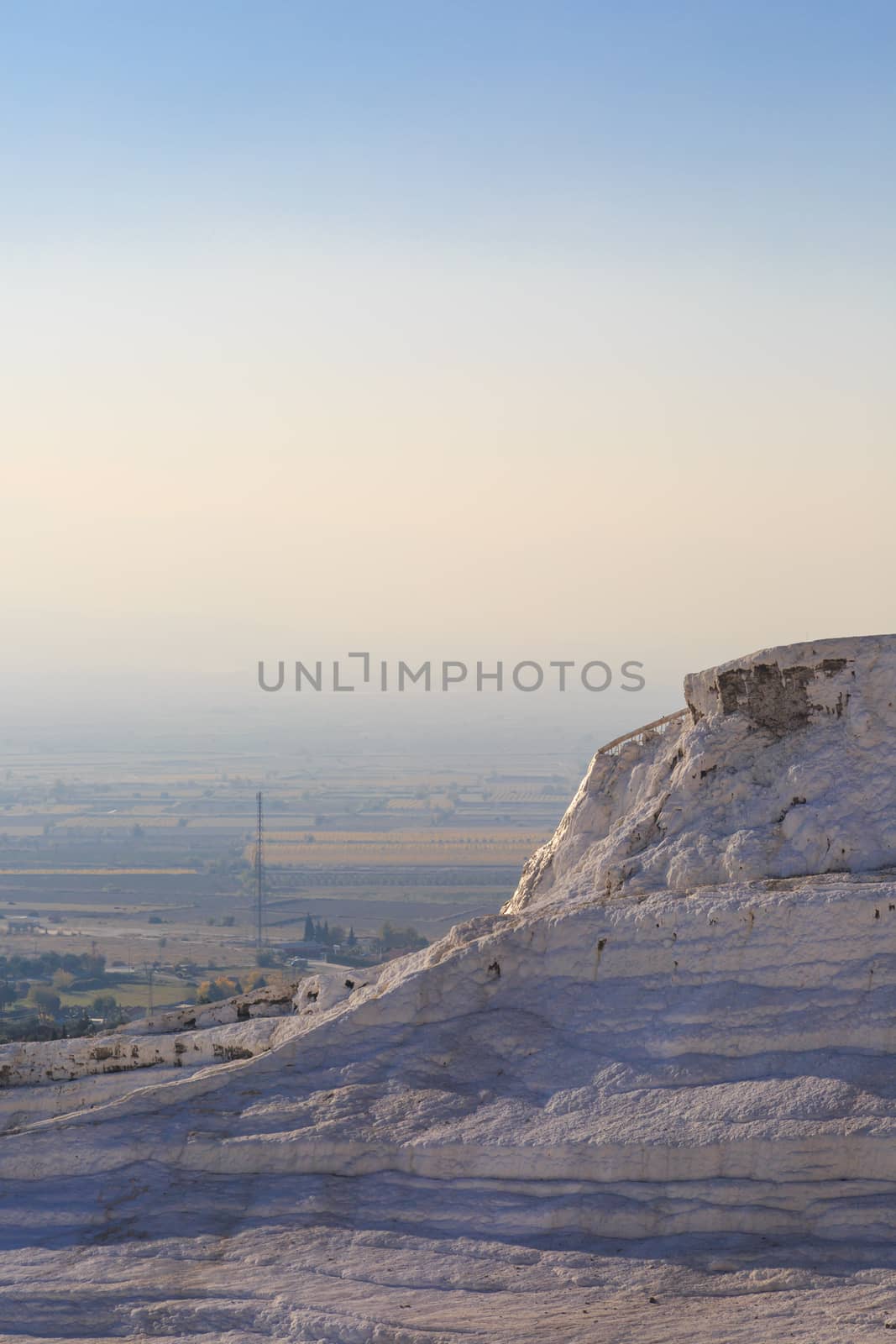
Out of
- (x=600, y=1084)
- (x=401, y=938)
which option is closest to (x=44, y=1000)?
(x=401, y=938)

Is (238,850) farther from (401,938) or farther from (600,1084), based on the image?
(600,1084)

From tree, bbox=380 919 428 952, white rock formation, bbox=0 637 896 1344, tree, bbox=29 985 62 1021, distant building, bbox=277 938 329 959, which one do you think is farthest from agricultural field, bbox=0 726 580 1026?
white rock formation, bbox=0 637 896 1344

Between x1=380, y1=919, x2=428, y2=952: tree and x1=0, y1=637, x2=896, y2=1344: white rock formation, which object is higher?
x1=0, y1=637, x2=896, y2=1344: white rock formation

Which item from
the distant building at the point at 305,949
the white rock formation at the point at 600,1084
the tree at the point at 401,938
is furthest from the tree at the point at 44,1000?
the white rock formation at the point at 600,1084

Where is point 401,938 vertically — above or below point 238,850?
below

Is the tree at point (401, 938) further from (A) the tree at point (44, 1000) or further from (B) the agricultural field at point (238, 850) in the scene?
(A) the tree at point (44, 1000)

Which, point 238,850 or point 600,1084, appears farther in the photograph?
point 238,850

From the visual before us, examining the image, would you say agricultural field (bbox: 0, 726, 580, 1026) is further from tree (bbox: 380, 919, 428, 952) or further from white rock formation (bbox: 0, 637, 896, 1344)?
white rock formation (bbox: 0, 637, 896, 1344)

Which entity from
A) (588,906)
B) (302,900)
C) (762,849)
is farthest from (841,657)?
(302,900)
